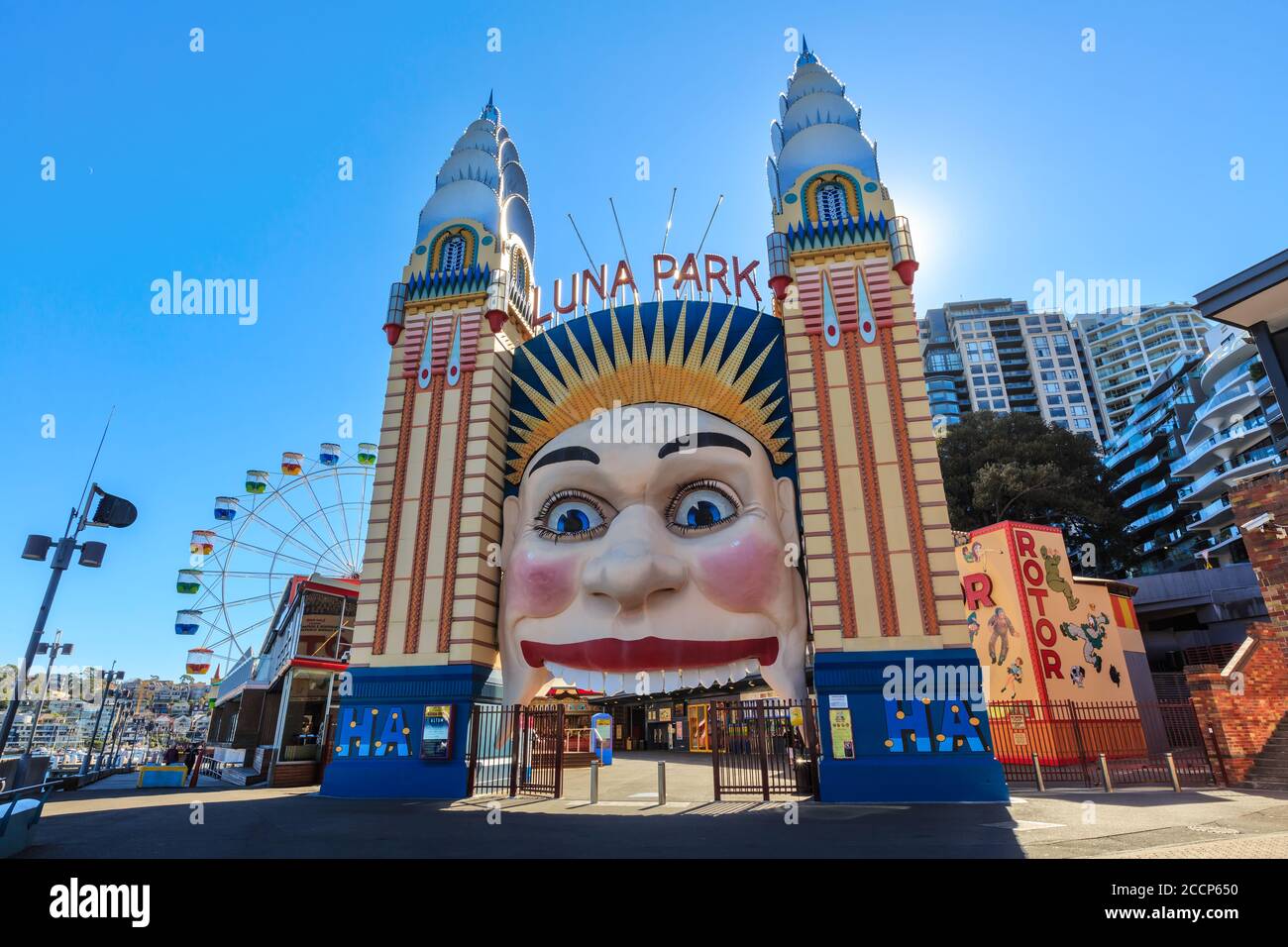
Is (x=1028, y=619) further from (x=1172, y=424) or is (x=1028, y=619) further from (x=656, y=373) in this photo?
(x=1172, y=424)

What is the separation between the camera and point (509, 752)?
51.8 feet

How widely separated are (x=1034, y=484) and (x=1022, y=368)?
243 feet

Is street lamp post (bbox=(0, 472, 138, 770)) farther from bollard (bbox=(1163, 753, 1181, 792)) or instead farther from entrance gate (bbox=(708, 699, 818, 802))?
bollard (bbox=(1163, 753, 1181, 792))

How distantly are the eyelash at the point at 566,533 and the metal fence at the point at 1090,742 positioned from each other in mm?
10790

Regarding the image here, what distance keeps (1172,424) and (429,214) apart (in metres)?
79.3

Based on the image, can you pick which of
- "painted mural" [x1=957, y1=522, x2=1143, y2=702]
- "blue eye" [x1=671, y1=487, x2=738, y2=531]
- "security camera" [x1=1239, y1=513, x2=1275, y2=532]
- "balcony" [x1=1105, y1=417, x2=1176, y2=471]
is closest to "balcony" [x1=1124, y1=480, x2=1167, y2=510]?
"balcony" [x1=1105, y1=417, x2=1176, y2=471]

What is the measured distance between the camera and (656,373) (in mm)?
15852

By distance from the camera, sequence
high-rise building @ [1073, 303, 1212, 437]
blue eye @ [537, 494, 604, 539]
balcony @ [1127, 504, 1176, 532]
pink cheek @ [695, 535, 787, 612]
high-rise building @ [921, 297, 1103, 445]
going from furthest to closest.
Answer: high-rise building @ [921, 297, 1103, 445] < high-rise building @ [1073, 303, 1212, 437] < balcony @ [1127, 504, 1176, 532] < blue eye @ [537, 494, 604, 539] < pink cheek @ [695, 535, 787, 612]

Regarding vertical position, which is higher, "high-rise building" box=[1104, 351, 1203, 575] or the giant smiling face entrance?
"high-rise building" box=[1104, 351, 1203, 575]

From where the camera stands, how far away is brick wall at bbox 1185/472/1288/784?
13.3 meters

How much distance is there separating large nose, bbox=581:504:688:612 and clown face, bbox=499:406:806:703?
0.09ft

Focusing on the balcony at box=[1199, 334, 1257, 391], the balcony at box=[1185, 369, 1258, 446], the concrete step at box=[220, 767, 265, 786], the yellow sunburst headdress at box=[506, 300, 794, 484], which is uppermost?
the balcony at box=[1199, 334, 1257, 391]

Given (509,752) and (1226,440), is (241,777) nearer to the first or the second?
(509,752)
